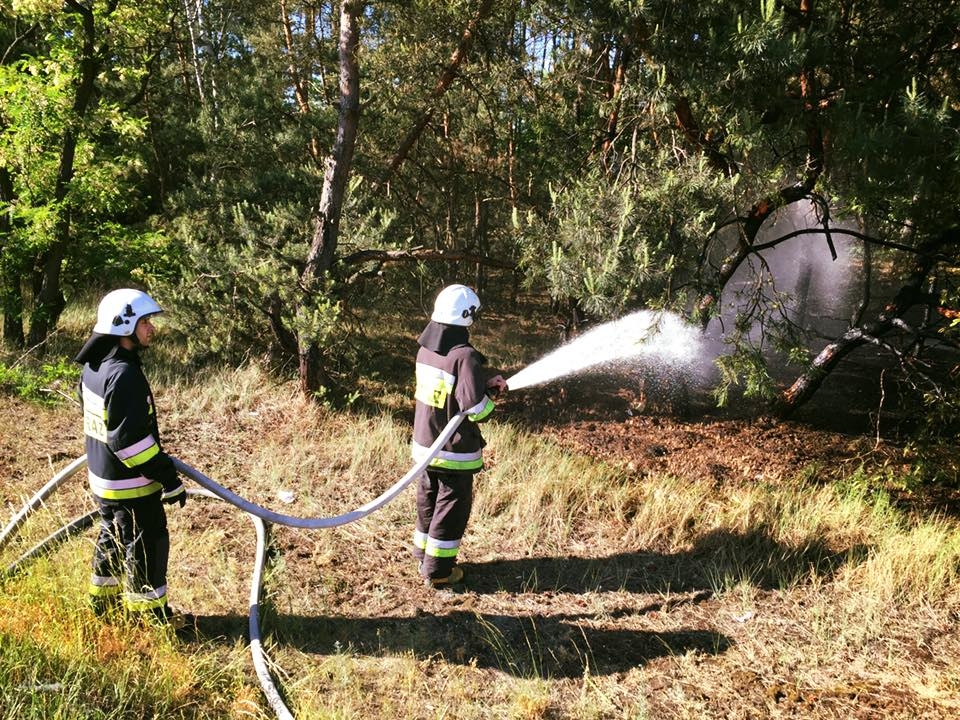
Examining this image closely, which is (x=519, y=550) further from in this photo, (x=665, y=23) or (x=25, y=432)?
(x=25, y=432)

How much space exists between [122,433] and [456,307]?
2022mm

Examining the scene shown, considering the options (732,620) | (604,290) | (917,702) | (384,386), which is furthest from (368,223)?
(917,702)

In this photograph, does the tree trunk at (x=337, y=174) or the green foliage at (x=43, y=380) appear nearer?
the green foliage at (x=43, y=380)

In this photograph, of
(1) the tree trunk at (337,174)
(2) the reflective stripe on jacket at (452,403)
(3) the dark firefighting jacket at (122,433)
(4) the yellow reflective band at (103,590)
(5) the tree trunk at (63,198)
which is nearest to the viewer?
(3) the dark firefighting jacket at (122,433)

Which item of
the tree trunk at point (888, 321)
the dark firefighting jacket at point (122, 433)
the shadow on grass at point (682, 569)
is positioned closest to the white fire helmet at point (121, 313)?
the dark firefighting jacket at point (122, 433)

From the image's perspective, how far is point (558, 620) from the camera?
4227 millimetres

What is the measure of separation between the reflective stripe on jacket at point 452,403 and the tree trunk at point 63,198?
5.56m

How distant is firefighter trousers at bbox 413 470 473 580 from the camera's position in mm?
4301

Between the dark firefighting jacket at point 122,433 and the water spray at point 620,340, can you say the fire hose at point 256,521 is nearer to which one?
the dark firefighting jacket at point 122,433

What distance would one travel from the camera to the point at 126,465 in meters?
3.27

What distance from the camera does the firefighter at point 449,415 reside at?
13.5ft

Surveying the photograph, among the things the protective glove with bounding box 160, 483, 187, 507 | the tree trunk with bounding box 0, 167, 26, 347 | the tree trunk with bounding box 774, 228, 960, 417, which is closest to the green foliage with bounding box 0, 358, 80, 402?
the tree trunk with bounding box 0, 167, 26, 347

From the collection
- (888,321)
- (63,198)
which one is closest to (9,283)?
(63,198)

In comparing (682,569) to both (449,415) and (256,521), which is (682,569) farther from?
(256,521)
